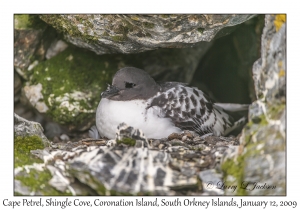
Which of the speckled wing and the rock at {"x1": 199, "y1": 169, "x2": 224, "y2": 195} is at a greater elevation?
the speckled wing

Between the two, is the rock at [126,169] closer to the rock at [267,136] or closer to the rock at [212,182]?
the rock at [212,182]

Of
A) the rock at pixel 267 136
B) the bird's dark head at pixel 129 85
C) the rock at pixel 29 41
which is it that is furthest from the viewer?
the rock at pixel 29 41

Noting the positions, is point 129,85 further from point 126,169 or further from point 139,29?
point 126,169

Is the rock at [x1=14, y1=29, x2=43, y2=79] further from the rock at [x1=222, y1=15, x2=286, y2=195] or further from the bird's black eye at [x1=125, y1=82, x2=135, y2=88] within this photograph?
the rock at [x1=222, y1=15, x2=286, y2=195]

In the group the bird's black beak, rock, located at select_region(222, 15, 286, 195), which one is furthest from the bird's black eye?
rock, located at select_region(222, 15, 286, 195)

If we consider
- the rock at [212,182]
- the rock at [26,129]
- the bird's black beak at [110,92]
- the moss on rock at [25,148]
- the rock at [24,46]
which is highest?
the rock at [24,46]

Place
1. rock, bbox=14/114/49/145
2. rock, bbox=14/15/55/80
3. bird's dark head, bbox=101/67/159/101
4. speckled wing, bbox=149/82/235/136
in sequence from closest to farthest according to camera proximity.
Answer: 1. rock, bbox=14/114/49/145
2. bird's dark head, bbox=101/67/159/101
3. speckled wing, bbox=149/82/235/136
4. rock, bbox=14/15/55/80

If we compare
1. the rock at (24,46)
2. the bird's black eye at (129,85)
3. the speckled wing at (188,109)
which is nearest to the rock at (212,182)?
the speckled wing at (188,109)
